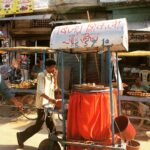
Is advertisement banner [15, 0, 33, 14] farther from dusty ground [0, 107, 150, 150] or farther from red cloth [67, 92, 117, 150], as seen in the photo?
red cloth [67, 92, 117, 150]

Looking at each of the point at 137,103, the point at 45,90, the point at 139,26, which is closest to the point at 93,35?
the point at 45,90

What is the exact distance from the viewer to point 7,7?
47.5 feet

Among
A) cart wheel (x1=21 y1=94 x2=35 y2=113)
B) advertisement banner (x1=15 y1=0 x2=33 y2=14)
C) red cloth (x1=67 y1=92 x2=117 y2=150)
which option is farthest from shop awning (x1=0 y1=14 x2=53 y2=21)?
red cloth (x1=67 y1=92 x2=117 y2=150)

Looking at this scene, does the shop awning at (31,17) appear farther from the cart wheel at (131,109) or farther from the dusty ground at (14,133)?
the cart wheel at (131,109)

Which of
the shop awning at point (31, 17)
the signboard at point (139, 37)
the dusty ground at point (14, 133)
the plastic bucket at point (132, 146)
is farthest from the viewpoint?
the shop awning at point (31, 17)

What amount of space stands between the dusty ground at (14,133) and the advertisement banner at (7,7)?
17.6ft

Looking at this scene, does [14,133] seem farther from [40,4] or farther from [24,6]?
[40,4]

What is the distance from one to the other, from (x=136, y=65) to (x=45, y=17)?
4500mm

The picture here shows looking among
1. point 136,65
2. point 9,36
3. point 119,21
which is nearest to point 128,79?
point 136,65

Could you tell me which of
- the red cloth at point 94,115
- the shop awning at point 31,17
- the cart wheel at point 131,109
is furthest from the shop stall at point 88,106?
the shop awning at point 31,17

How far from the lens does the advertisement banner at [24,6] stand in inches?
553

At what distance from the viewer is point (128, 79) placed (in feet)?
38.4

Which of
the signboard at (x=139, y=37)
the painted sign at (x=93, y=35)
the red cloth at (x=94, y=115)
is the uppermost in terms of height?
the signboard at (x=139, y=37)

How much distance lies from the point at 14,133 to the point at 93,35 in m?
4.40
